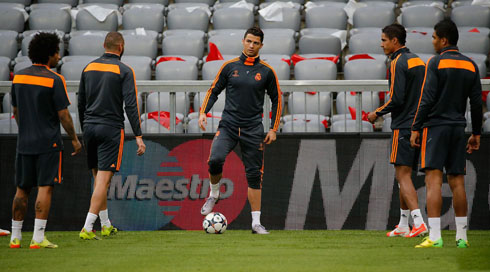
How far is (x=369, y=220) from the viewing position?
8.66m

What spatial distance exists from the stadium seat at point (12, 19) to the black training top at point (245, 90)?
236 inches

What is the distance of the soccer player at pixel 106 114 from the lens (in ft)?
23.3

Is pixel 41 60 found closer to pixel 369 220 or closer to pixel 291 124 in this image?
pixel 291 124

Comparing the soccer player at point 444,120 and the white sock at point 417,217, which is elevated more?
the soccer player at point 444,120

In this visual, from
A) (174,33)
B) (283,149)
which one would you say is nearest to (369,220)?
(283,149)

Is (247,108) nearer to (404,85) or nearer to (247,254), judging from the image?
(404,85)

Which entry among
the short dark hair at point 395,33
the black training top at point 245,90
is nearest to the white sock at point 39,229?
the black training top at point 245,90

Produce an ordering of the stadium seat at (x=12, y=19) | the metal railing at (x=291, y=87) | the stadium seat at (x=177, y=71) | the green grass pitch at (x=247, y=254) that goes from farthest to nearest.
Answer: the stadium seat at (x=12, y=19), the stadium seat at (x=177, y=71), the metal railing at (x=291, y=87), the green grass pitch at (x=247, y=254)

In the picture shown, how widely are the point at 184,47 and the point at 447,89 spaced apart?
6114mm

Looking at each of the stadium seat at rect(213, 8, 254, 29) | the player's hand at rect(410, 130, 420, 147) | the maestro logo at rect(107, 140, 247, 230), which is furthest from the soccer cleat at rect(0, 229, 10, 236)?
the stadium seat at rect(213, 8, 254, 29)

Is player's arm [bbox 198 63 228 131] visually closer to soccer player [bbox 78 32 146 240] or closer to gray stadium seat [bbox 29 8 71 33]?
soccer player [bbox 78 32 146 240]

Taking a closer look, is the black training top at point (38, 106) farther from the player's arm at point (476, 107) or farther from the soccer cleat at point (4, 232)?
the player's arm at point (476, 107)

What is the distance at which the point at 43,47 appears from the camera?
6.42 meters

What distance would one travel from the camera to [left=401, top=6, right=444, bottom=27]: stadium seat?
11953 millimetres
